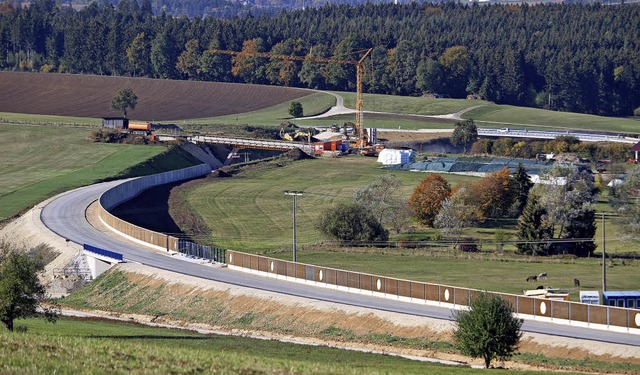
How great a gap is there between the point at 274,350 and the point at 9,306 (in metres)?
13.4

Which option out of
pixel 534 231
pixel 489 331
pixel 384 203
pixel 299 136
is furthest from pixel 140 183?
pixel 489 331

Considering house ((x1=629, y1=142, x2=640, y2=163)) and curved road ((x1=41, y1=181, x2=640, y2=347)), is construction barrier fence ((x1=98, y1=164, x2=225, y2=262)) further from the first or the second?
house ((x1=629, y1=142, x2=640, y2=163))

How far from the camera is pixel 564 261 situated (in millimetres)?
84375

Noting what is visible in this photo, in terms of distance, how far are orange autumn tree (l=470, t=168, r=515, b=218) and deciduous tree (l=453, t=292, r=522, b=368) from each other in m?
51.1

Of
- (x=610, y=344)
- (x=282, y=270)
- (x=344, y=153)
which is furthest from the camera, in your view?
(x=344, y=153)

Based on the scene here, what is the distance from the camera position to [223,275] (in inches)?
3054

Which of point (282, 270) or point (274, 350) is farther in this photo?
point (282, 270)

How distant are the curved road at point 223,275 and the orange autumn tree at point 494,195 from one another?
99.8ft

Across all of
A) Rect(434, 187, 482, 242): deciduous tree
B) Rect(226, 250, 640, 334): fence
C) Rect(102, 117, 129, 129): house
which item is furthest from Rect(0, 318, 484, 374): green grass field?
Rect(102, 117, 129, 129): house

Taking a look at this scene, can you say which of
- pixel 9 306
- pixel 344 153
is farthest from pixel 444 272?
pixel 344 153

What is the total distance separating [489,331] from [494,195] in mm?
54383

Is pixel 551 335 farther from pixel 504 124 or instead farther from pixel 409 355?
pixel 504 124

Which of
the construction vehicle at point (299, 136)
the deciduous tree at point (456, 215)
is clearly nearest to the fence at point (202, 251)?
the deciduous tree at point (456, 215)

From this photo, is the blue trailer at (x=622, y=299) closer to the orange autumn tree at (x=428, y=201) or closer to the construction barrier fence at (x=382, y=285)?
the construction barrier fence at (x=382, y=285)
